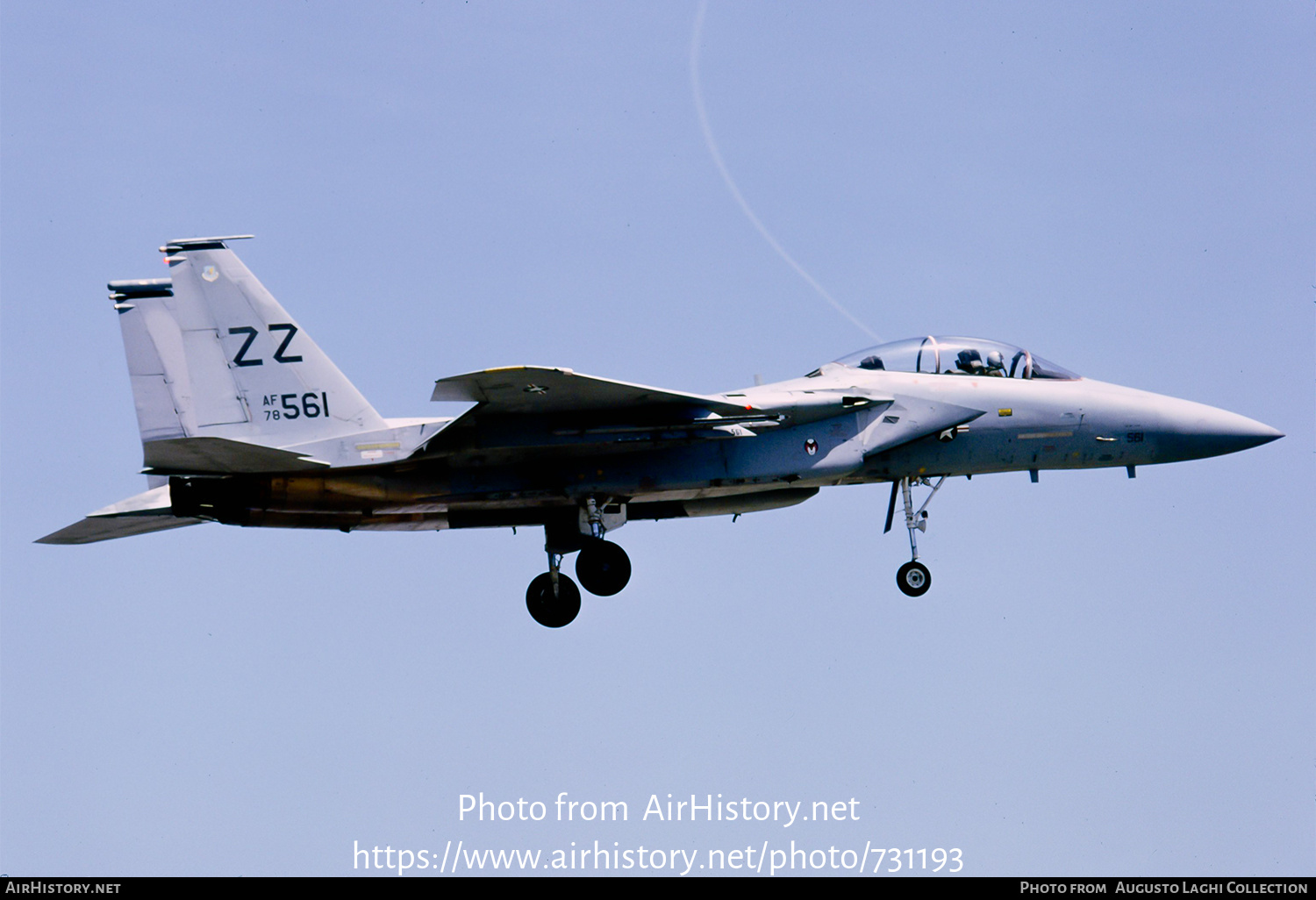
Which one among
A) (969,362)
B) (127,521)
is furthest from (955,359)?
(127,521)

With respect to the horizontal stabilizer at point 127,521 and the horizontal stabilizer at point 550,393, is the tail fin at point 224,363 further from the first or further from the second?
the horizontal stabilizer at point 550,393

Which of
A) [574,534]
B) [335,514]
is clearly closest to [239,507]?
[335,514]

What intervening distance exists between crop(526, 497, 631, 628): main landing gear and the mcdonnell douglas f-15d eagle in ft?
0.07

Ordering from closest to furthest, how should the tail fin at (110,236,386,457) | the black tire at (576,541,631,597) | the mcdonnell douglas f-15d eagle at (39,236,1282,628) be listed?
the mcdonnell douglas f-15d eagle at (39,236,1282,628) < the tail fin at (110,236,386,457) < the black tire at (576,541,631,597)

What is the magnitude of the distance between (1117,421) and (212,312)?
11177 mm

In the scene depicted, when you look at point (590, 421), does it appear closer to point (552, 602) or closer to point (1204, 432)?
point (552, 602)

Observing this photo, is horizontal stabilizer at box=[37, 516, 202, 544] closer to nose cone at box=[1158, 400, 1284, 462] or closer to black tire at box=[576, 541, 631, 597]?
black tire at box=[576, 541, 631, 597]

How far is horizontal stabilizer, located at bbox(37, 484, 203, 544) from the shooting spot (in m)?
18.4

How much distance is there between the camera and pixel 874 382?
1823 centimetres

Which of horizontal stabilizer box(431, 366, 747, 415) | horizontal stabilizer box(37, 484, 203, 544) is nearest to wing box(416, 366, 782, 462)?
horizontal stabilizer box(431, 366, 747, 415)

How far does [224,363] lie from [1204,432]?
12.2 m

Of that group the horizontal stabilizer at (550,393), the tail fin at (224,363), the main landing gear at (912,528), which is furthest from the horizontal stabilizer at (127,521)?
the main landing gear at (912,528)

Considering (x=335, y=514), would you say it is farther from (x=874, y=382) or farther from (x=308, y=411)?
(x=874, y=382)

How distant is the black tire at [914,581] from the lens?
18.4 m
